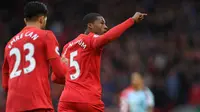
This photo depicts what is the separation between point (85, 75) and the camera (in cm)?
838

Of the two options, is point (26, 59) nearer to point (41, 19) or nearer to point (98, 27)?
point (41, 19)

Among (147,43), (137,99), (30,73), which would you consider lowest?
(30,73)

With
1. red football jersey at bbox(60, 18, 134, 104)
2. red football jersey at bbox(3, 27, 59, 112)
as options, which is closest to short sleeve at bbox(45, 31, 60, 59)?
red football jersey at bbox(3, 27, 59, 112)

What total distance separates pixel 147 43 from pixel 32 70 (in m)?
12.5

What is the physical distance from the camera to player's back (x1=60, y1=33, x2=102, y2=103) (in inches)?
329

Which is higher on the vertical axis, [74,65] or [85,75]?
[74,65]

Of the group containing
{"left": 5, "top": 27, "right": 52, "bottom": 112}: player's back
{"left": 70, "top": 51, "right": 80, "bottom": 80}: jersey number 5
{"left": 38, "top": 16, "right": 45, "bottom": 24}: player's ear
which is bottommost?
{"left": 5, "top": 27, "right": 52, "bottom": 112}: player's back

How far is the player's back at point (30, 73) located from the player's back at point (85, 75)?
162 centimetres

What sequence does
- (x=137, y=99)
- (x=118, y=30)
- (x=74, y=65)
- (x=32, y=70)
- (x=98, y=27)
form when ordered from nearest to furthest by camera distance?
(x=32, y=70)
(x=118, y=30)
(x=74, y=65)
(x=98, y=27)
(x=137, y=99)

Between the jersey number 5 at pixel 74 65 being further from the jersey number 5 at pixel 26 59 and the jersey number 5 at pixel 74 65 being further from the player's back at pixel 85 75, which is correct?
the jersey number 5 at pixel 26 59

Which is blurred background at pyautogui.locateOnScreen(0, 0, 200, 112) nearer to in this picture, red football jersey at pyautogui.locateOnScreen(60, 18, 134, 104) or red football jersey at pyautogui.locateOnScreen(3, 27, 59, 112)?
red football jersey at pyautogui.locateOnScreen(60, 18, 134, 104)

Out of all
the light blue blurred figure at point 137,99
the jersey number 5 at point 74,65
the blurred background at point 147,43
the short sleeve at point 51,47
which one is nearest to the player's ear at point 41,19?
the short sleeve at point 51,47

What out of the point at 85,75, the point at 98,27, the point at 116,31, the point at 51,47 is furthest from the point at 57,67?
the point at 98,27

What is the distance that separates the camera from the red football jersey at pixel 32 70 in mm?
6668
